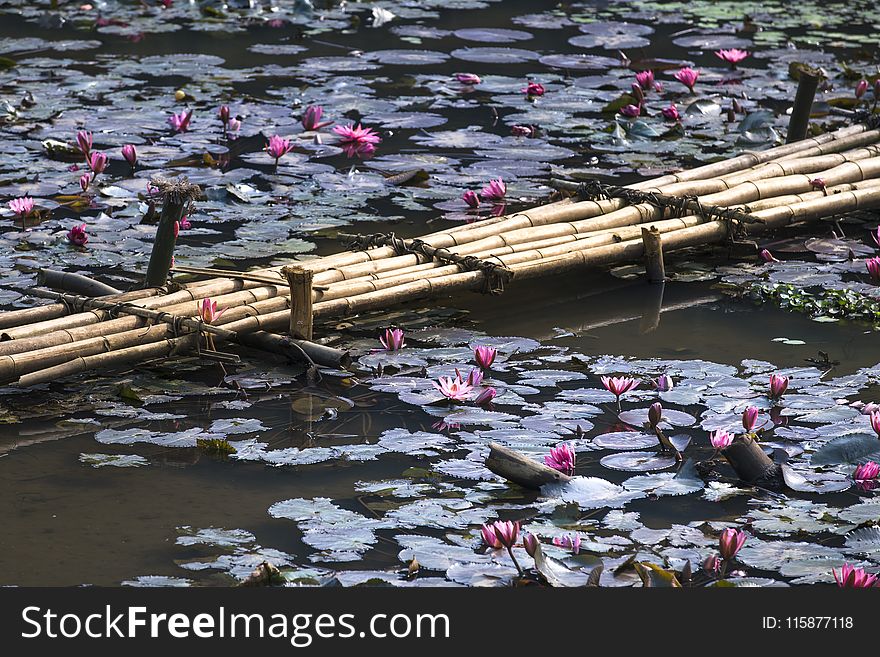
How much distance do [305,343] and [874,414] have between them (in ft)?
6.14

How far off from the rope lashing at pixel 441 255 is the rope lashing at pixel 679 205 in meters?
0.93

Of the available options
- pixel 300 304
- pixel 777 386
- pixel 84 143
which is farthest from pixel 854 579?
pixel 84 143

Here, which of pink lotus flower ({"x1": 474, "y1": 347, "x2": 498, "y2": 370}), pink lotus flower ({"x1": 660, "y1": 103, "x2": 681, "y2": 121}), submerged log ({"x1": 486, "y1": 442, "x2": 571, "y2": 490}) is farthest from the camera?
pink lotus flower ({"x1": 660, "y1": 103, "x2": 681, "y2": 121})

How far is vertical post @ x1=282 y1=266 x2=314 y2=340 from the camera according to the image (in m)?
4.51

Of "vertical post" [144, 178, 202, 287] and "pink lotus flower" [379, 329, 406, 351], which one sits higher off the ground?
"vertical post" [144, 178, 202, 287]

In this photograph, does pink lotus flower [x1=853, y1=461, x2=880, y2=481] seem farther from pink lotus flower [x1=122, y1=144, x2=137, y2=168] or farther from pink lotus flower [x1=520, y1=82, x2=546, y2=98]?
pink lotus flower [x1=520, y1=82, x2=546, y2=98]

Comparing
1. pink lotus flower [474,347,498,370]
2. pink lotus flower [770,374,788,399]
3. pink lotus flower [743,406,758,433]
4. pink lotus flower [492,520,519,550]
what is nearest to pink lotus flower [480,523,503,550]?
pink lotus flower [492,520,519,550]

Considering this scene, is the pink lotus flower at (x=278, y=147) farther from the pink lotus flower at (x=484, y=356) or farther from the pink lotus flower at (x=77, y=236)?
the pink lotus flower at (x=484, y=356)

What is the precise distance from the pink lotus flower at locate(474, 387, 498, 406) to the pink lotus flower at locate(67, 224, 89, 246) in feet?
7.12

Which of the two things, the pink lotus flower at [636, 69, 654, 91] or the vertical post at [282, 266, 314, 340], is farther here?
the pink lotus flower at [636, 69, 654, 91]

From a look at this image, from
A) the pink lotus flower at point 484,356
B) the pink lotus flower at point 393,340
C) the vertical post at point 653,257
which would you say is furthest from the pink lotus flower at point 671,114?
the pink lotus flower at point 484,356

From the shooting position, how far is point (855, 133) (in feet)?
22.7

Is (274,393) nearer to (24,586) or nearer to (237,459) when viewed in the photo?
(237,459)

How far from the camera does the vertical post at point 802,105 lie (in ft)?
22.1
